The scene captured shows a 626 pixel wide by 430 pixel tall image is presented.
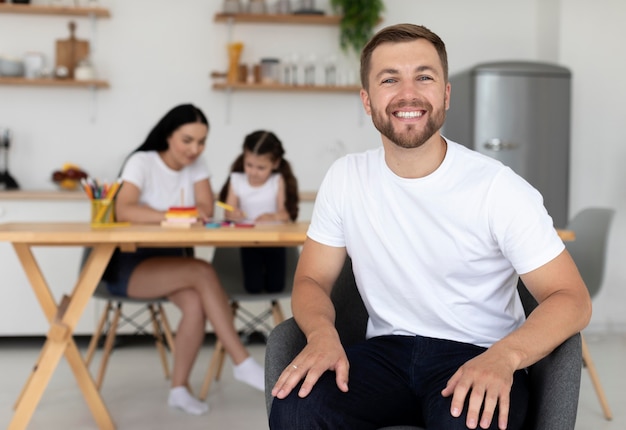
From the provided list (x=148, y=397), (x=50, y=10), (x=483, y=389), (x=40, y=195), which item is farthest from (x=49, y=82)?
(x=483, y=389)

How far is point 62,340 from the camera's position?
8.98ft

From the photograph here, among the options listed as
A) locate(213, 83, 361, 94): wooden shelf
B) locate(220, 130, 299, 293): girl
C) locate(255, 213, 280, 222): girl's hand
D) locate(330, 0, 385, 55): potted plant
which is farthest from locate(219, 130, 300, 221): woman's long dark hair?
locate(330, 0, 385, 55): potted plant

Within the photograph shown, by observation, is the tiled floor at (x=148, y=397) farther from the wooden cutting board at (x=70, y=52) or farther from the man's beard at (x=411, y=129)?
the wooden cutting board at (x=70, y=52)

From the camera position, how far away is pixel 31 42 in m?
5.09

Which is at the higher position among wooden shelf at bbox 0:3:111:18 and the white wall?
wooden shelf at bbox 0:3:111:18

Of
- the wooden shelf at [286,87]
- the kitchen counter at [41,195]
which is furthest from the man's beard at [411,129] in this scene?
the wooden shelf at [286,87]

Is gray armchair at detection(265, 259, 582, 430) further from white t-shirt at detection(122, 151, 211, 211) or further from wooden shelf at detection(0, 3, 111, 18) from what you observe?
wooden shelf at detection(0, 3, 111, 18)

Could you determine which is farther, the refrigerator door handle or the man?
the refrigerator door handle

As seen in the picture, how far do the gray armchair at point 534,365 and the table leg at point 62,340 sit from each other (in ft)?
3.88

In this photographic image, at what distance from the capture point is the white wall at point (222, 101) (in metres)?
5.09

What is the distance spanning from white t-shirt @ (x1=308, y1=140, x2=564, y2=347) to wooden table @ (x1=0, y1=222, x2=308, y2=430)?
1.10m

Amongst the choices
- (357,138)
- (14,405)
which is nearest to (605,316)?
(357,138)

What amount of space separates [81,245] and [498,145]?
9.00 feet

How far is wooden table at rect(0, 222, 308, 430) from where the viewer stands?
2639 mm
